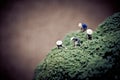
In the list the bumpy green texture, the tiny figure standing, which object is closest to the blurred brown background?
the bumpy green texture

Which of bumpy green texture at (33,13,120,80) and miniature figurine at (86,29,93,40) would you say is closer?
bumpy green texture at (33,13,120,80)

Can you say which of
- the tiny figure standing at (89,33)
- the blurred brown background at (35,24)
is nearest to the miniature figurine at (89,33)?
the tiny figure standing at (89,33)

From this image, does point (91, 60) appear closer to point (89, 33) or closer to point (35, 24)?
point (89, 33)

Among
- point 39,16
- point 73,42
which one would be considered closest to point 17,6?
point 39,16

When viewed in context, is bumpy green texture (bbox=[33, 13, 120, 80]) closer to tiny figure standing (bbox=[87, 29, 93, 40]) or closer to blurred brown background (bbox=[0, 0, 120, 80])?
tiny figure standing (bbox=[87, 29, 93, 40])

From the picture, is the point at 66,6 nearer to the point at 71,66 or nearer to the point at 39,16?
the point at 39,16

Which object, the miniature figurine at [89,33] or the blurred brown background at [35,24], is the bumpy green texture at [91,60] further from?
the blurred brown background at [35,24]
